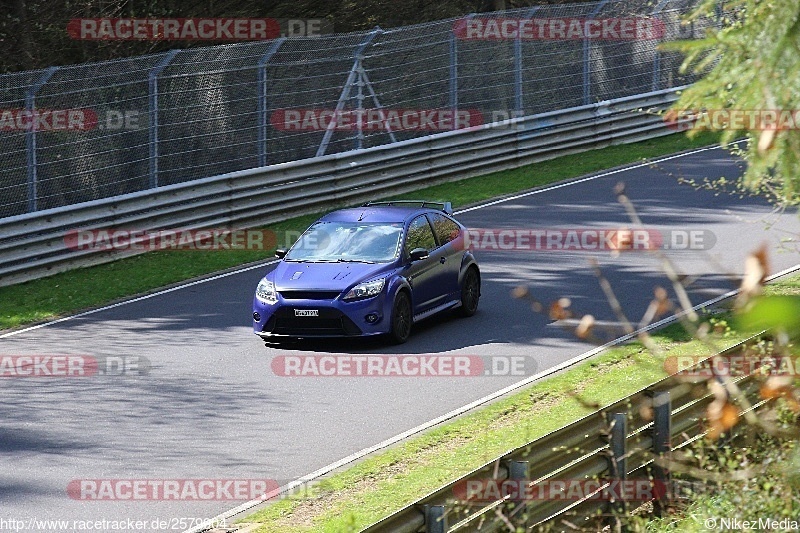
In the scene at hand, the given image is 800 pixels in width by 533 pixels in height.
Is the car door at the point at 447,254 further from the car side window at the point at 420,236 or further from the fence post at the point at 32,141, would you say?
the fence post at the point at 32,141

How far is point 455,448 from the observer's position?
11586 millimetres

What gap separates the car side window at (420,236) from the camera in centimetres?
1617

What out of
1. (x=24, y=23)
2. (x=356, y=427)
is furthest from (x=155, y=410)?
(x=24, y=23)

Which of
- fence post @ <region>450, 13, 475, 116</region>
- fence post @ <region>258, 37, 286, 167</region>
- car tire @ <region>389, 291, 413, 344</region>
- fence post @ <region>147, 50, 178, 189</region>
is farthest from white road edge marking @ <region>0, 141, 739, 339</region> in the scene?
car tire @ <region>389, 291, 413, 344</region>

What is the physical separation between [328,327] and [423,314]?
1419mm

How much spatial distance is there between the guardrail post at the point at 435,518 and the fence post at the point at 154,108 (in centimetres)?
1541

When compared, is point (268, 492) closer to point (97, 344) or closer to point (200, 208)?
point (97, 344)

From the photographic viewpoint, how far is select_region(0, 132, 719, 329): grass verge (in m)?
18.0

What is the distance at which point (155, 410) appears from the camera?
12.8 meters

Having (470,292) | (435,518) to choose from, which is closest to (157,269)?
(470,292)

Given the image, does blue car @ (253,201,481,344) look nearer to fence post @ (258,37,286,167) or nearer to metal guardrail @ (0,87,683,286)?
metal guardrail @ (0,87,683,286)

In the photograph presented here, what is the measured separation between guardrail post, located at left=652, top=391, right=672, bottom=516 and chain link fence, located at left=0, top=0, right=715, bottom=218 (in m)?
12.8

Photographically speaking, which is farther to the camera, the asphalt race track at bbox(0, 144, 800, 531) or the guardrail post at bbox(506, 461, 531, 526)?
the asphalt race track at bbox(0, 144, 800, 531)

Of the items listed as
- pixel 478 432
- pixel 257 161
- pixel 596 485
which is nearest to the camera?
pixel 596 485
